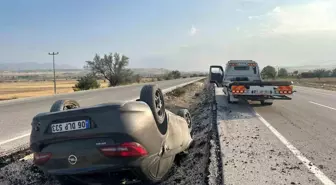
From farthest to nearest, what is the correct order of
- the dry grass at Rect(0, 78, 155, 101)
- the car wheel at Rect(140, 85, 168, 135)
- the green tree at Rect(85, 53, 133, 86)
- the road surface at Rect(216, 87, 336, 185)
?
the green tree at Rect(85, 53, 133, 86) < the dry grass at Rect(0, 78, 155, 101) < the road surface at Rect(216, 87, 336, 185) < the car wheel at Rect(140, 85, 168, 135)

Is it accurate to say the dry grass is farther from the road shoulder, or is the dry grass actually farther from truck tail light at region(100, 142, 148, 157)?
truck tail light at region(100, 142, 148, 157)

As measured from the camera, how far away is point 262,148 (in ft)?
20.1

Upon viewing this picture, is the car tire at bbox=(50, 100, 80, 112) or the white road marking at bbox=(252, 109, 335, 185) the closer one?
the white road marking at bbox=(252, 109, 335, 185)

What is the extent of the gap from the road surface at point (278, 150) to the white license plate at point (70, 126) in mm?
1944

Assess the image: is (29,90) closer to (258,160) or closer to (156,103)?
(258,160)

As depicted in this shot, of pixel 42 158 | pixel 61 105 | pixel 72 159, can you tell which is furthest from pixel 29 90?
pixel 72 159

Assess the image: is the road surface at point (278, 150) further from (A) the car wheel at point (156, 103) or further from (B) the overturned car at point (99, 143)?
(B) the overturned car at point (99, 143)

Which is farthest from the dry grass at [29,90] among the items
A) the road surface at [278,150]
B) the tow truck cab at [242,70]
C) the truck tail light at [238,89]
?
the road surface at [278,150]

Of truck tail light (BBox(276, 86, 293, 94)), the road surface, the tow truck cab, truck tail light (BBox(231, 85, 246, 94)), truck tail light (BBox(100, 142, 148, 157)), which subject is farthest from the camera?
the tow truck cab

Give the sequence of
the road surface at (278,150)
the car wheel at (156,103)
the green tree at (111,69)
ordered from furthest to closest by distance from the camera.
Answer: the green tree at (111,69), the road surface at (278,150), the car wheel at (156,103)

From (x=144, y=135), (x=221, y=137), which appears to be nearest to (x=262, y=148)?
(x=221, y=137)

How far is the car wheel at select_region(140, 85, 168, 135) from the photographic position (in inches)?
165

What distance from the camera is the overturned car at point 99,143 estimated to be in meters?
3.54

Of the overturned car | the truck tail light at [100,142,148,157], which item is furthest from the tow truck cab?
the truck tail light at [100,142,148,157]
